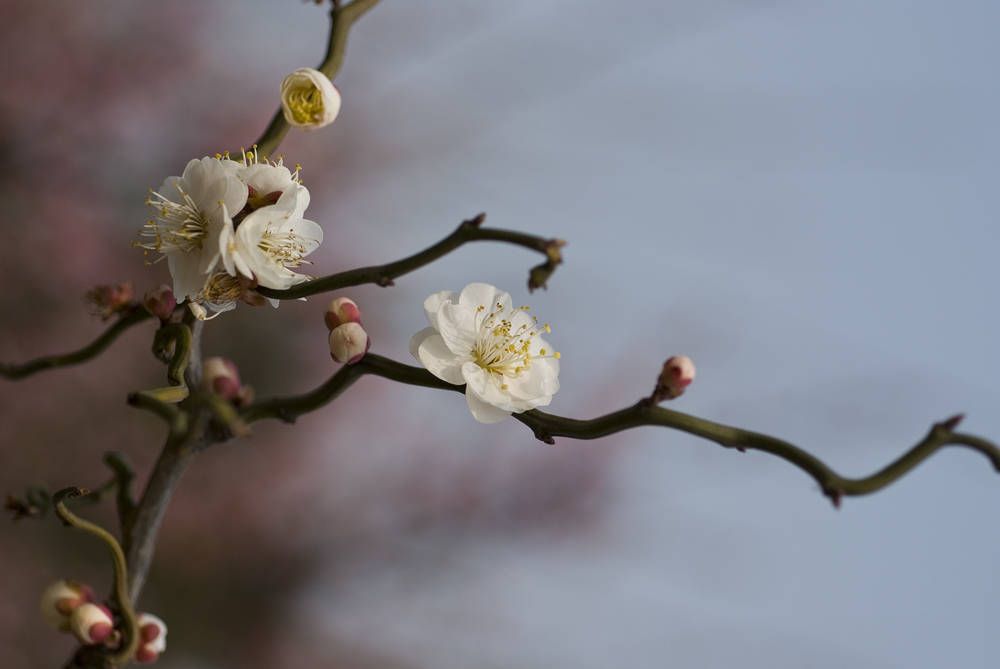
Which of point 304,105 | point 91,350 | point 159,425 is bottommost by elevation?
point 159,425

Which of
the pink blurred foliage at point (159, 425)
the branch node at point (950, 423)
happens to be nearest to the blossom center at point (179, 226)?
the branch node at point (950, 423)

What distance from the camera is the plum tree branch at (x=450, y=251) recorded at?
271 millimetres

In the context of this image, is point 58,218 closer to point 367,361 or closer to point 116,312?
point 116,312

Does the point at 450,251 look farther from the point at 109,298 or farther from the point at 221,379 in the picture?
the point at 109,298

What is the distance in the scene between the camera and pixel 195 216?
0.35 metres

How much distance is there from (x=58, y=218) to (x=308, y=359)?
317mm

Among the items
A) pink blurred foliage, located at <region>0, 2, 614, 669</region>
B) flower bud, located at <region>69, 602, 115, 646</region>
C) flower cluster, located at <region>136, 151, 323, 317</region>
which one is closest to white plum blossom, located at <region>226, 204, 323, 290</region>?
flower cluster, located at <region>136, 151, 323, 317</region>

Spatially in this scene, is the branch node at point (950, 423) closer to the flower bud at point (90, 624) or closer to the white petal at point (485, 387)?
the white petal at point (485, 387)

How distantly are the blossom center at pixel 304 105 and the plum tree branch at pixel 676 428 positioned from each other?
11cm

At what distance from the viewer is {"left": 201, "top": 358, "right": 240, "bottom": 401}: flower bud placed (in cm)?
29

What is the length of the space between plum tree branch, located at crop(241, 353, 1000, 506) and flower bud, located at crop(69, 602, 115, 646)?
3.5 inches

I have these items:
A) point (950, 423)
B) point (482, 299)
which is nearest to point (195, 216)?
point (482, 299)

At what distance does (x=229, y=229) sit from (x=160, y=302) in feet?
0.17

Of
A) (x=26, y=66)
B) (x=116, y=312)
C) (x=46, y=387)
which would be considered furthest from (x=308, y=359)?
(x=116, y=312)
